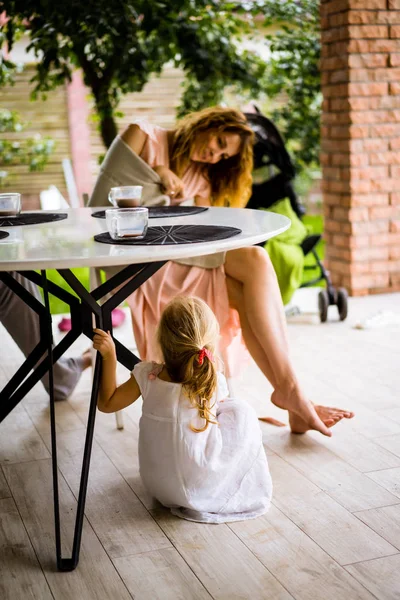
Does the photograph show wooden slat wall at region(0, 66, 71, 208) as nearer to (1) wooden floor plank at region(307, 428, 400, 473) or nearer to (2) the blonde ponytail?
(1) wooden floor plank at region(307, 428, 400, 473)

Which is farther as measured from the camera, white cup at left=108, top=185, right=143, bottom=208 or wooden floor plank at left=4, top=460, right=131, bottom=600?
white cup at left=108, top=185, right=143, bottom=208

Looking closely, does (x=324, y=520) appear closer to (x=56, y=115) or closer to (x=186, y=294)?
(x=186, y=294)

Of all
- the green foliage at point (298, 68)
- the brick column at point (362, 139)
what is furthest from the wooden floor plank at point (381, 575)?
the green foliage at point (298, 68)

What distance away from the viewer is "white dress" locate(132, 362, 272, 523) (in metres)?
1.94

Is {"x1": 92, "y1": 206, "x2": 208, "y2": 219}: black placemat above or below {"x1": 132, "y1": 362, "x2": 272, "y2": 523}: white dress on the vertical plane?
above

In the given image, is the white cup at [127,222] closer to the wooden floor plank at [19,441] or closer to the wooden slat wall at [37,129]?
the wooden floor plank at [19,441]

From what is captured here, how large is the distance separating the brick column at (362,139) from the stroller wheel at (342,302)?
52 centimetres

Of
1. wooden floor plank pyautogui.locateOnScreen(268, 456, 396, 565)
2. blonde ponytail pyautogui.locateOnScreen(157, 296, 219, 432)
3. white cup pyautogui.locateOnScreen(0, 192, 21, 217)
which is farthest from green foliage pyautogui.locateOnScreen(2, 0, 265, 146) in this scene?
wooden floor plank pyautogui.locateOnScreen(268, 456, 396, 565)

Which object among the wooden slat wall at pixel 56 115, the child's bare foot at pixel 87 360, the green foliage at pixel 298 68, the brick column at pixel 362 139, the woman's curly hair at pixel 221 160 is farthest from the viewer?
the wooden slat wall at pixel 56 115

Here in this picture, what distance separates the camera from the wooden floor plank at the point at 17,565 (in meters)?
1.69

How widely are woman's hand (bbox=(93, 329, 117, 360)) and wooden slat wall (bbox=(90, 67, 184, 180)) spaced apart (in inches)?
205

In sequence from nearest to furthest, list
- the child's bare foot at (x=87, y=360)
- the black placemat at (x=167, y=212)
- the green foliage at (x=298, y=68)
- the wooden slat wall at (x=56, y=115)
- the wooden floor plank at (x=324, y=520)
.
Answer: the wooden floor plank at (x=324, y=520), the black placemat at (x=167, y=212), the child's bare foot at (x=87, y=360), the green foliage at (x=298, y=68), the wooden slat wall at (x=56, y=115)

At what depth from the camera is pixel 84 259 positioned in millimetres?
1648

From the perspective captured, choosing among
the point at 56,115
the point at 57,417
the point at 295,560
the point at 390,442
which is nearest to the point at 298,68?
the point at 56,115
